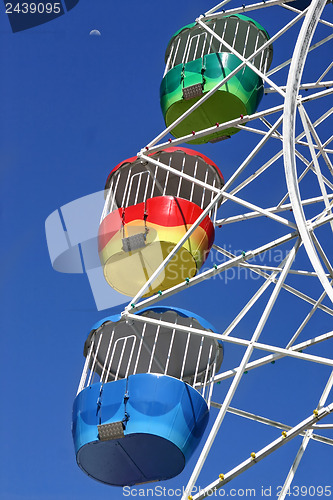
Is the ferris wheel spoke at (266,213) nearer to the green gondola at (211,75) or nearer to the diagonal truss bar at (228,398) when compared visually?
the diagonal truss bar at (228,398)

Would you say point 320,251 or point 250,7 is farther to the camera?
point 250,7

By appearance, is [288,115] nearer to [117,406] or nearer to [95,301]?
[117,406]

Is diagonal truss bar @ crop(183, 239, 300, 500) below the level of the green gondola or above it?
below

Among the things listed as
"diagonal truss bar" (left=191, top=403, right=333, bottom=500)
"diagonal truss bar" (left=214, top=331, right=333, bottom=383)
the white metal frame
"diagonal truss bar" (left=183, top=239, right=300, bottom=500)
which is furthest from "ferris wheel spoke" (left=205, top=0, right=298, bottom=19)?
"diagonal truss bar" (left=191, top=403, right=333, bottom=500)

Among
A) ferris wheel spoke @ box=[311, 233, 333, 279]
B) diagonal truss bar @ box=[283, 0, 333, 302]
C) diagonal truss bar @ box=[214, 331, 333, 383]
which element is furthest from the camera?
diagonal truss bar @ box=[214, 331, 333, 383]

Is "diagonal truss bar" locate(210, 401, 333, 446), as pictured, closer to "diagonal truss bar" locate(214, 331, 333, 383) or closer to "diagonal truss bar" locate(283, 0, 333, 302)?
"diagonal truss bar" locate(214, 331, 333, 383)

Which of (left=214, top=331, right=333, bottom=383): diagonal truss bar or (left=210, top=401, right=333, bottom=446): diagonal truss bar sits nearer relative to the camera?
(left=214, top=331, right=333, bottom=383): diagonal truss bar

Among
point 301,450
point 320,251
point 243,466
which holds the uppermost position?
point 320,251

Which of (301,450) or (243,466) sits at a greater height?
(243,466)

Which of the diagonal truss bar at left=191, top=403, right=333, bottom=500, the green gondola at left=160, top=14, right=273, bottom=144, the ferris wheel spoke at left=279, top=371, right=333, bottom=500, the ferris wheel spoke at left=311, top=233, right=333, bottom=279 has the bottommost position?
the ferris wheel spoke at left=279, top=371, right=333, bottom=500

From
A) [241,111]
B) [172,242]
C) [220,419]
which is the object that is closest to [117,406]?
[220,419]

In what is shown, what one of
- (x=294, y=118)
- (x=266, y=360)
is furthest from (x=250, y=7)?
(x=266, y=360)

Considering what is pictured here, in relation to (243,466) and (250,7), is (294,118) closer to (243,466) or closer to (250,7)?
(243,466)

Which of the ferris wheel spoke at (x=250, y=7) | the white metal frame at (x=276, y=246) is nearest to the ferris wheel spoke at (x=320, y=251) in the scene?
the white metal frame at (x=276, y=246)
